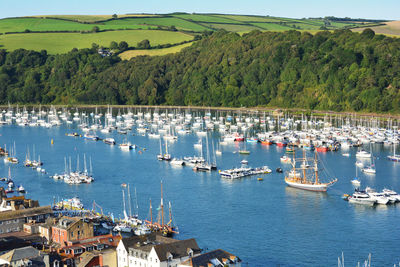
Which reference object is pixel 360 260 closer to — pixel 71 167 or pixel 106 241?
pixel 106 241

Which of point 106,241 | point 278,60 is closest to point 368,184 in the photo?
point 106,241

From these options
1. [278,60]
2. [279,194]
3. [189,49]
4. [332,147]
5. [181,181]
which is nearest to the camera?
[279,194]

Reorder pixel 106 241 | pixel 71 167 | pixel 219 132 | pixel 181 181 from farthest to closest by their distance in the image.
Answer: pixel 219 132 < pixel 71 167 < pixel 181 181 < pixel 106 241

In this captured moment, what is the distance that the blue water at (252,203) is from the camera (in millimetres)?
31516

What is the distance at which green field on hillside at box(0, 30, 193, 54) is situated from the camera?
13400 cm

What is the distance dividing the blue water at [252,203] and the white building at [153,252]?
14.1 ft

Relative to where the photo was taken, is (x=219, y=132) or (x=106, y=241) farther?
(x=219, y=132)

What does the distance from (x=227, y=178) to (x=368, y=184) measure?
9.97 m

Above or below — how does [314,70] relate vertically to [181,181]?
above

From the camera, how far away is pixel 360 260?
97.6 feet

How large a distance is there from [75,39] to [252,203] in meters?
104

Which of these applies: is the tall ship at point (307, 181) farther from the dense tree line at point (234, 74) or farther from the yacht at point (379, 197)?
the dense tree line at point (234, 74)

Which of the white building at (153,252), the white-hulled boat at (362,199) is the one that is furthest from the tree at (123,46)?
the white building at (153,252)

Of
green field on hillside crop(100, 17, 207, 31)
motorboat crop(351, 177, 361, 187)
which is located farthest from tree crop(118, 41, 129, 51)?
motorboat crop(351, 177, 361, 187)
